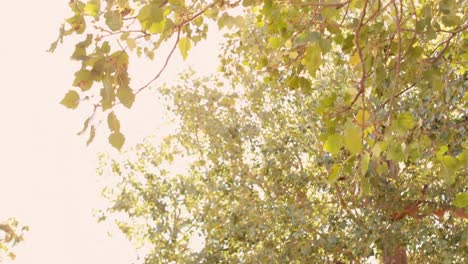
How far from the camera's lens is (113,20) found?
279cm

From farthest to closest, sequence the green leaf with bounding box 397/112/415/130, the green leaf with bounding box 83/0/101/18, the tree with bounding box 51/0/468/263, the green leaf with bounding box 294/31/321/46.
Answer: the tree with bounding box 51/0/468/263, the green leaf with bounding box 397/112/415/130, the green leaf with bounding box 294/31/321/46, the green leaf with bounding box 83/0/101/18

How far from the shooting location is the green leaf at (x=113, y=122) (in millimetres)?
2756

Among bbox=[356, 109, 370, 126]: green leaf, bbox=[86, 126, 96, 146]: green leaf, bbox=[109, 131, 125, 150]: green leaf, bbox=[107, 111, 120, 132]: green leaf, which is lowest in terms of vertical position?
bbox=[86, 126, 96, 146]: green leaf

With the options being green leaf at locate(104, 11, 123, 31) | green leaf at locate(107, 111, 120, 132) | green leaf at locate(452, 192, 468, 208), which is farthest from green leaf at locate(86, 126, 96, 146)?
green leaf at locate(452, 192, 468, 208)

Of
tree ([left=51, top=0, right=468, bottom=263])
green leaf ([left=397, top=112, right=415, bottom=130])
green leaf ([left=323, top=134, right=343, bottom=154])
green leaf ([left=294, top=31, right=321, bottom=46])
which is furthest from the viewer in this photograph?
tree ([left=51, top=0, right=468, bottom=263])

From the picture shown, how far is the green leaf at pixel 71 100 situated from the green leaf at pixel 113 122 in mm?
130

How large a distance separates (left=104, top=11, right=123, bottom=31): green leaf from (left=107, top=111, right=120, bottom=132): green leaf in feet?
1.06

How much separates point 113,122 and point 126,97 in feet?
0.35

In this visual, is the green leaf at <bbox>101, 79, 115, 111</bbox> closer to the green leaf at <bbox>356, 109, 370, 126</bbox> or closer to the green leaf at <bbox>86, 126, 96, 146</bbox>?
the green leaf at <bbox>86, 126, 96, 146</bbox>

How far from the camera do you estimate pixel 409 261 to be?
13.6 m

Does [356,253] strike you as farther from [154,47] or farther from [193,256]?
[154,47]

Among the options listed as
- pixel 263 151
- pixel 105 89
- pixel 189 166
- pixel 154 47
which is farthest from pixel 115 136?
pixel 189 166

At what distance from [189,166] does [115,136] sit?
11.1 metres

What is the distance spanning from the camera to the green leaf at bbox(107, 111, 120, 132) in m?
2.76
